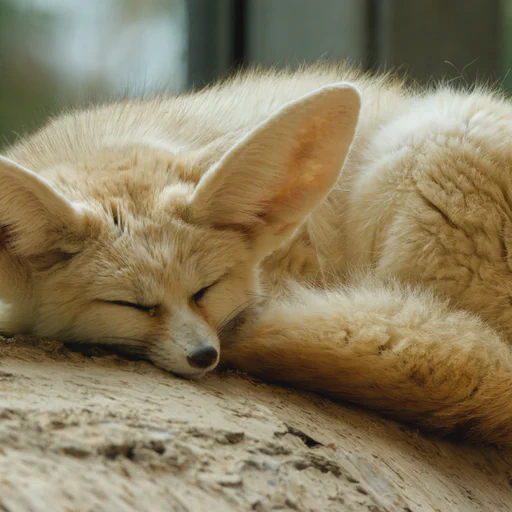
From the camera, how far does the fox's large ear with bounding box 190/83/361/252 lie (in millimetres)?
1695

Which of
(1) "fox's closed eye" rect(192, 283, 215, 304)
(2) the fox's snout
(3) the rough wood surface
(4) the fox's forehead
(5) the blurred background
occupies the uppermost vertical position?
(5) the blurred background

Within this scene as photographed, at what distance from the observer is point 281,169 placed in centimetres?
182

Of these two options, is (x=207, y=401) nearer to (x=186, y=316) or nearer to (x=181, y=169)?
(x=186, y=316)

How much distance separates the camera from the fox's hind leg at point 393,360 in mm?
1723

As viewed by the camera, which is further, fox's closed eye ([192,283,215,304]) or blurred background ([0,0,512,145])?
blurred background ([0,0,512,145])

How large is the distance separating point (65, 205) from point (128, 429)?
0.62 meters

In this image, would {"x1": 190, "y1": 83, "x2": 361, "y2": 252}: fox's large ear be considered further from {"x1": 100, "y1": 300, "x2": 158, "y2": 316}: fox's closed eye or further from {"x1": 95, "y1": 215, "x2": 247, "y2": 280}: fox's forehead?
{"x1": 100, "y1": 300, "x2": 158, "y2": 316}: fox's closed eye

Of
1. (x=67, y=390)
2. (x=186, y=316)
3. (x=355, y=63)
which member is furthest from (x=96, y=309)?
(x=355, y=63)

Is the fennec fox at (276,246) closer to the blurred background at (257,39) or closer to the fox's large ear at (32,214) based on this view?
the fox's large ear at (32,214)

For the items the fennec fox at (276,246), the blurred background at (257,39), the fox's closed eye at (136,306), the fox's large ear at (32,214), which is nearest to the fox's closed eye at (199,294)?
the fennec fox at (276,246)

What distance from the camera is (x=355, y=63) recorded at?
13.4ft

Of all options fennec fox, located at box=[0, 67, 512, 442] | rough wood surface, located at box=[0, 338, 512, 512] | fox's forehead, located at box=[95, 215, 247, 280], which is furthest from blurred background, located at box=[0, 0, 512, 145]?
rough wood surface, located at box=[0, 338, 512, 512]

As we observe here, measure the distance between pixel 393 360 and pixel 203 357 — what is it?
461mm

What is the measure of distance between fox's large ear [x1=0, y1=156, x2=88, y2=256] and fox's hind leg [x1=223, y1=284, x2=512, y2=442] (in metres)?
0.50
